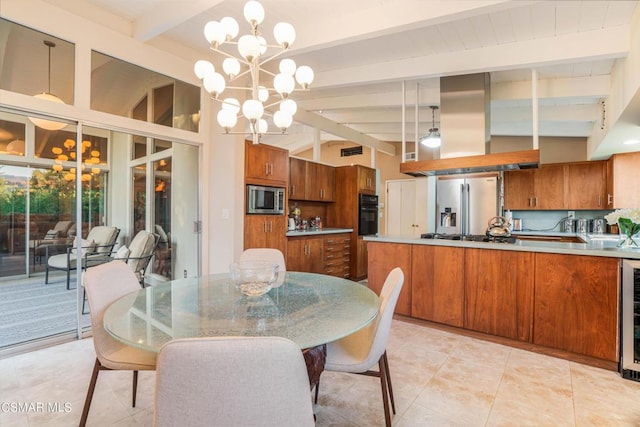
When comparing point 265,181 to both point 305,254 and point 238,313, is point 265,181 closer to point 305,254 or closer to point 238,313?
point 305,254

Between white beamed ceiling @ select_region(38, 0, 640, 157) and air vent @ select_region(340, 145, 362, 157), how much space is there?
4400 mm

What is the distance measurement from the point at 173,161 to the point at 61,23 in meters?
1.62

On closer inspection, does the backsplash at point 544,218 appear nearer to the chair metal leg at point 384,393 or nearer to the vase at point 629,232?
the vase at point 629,232

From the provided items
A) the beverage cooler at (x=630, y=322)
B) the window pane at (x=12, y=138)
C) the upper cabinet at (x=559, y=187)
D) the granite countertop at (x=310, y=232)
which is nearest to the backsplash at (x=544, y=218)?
the upper cabinet at (x=559, y=187)

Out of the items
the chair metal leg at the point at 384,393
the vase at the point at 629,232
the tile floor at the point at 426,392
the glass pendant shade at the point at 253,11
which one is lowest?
the tile floor at the point at 426,392

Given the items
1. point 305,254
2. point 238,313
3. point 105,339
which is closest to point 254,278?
point 238,313

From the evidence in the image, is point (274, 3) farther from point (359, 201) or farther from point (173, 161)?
point (359, 201)

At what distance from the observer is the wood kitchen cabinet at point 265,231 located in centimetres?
380

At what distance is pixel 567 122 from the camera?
4742 mm

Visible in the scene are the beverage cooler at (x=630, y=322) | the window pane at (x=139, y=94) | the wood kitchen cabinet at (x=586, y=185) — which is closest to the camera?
the beverage cooler at (x=630, y=322)

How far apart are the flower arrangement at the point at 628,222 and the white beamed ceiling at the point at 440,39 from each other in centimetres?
98

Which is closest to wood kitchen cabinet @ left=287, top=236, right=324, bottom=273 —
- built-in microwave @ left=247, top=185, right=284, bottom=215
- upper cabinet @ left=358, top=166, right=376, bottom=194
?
built-in microwave @ left=247, top=185, right=284, bottom=215

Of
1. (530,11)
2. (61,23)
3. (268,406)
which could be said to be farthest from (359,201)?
(268,406)

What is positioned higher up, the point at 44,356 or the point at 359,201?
the point at 359,201
